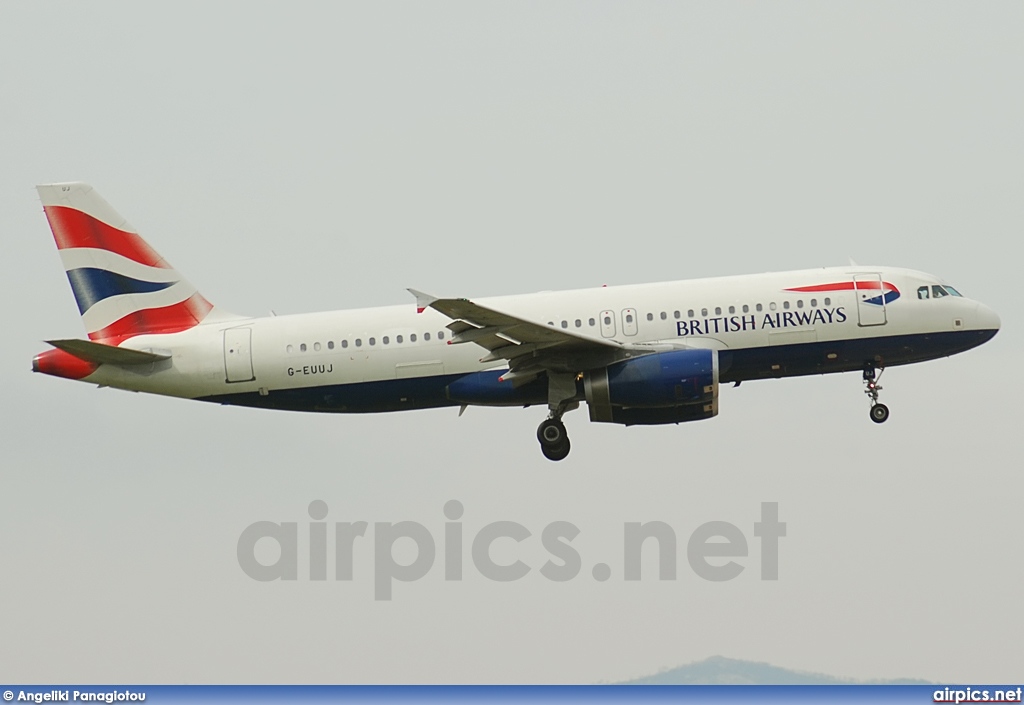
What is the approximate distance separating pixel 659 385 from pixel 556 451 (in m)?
4.03

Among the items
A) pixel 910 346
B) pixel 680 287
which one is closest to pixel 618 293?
pixel 680 287

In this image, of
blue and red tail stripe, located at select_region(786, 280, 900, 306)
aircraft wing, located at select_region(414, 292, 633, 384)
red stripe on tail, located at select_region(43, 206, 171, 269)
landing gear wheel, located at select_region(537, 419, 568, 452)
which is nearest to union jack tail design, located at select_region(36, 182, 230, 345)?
red stripe on tail, located at select_region(43, 206, 171, 269)

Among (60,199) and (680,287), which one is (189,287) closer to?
(60,199)

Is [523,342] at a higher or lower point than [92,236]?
lower

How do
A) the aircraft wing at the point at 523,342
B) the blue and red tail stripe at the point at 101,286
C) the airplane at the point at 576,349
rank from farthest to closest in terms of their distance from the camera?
the blue and red tail stripe at the point at 101,286 < the airplane at the point at 576,349 < the aircraft wing at the point at 523,342

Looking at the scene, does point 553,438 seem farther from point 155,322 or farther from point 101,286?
point 101,286

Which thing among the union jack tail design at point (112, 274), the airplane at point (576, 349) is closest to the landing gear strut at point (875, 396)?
the airplane at point (576, 349)

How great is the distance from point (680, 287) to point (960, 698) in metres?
12.1

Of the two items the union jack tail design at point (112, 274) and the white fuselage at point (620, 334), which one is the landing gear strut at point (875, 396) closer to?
the white fuselage at point (620, 334)

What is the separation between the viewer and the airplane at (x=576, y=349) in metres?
36.8

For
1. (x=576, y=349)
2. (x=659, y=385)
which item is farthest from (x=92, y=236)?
(x=659, y=385)

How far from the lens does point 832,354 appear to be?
38031 millimetres

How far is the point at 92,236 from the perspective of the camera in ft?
137

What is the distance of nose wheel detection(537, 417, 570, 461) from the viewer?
3881 cm
